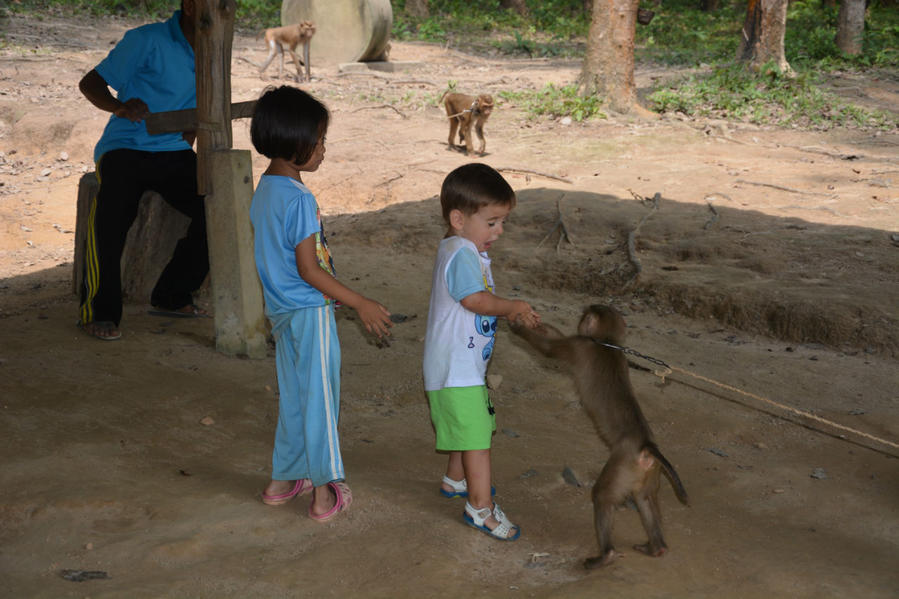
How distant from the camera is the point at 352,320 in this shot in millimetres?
5742

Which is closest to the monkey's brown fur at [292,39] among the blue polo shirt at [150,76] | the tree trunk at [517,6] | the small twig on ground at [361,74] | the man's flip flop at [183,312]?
the small twig on ground at [361,74]

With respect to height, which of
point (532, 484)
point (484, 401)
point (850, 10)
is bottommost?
point (532, 484)

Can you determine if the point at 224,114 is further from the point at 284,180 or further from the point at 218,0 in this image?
the point at 284,180

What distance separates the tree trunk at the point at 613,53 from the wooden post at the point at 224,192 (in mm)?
8260

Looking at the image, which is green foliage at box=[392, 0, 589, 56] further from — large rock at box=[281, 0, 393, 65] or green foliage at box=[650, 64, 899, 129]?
green foliage at box=[650, 64, 899, 129]

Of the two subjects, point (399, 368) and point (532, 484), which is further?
point (399, 368)

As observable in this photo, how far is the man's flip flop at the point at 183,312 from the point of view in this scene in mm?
5508

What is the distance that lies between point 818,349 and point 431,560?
3801 millimetres

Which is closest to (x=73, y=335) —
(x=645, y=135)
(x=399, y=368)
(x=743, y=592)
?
(x=399, y=368)

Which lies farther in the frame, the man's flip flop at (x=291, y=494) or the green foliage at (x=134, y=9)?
the green foliage at (x=134, y=9)

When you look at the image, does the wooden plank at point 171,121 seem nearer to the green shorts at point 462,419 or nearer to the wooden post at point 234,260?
the wooden post at point 234,260

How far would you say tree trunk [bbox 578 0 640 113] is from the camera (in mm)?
11805

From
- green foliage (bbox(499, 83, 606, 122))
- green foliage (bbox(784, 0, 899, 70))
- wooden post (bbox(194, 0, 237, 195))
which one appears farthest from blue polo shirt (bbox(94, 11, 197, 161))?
green foliage (bbox(784, 0, 899, 70))

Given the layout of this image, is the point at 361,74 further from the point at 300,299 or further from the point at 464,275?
the point at 464,275
